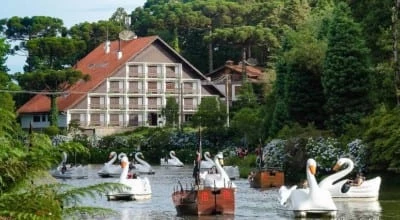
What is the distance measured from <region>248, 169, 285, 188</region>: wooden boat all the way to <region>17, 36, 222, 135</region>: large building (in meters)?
52.6

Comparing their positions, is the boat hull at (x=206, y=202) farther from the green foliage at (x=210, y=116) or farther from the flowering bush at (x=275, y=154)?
the green foliage at (x=210, y=116)

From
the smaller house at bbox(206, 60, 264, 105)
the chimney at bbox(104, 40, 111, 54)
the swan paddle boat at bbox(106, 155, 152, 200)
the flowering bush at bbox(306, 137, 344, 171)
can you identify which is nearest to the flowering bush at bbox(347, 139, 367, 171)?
the flowering bush at bbox(306, 137, 344, 171)

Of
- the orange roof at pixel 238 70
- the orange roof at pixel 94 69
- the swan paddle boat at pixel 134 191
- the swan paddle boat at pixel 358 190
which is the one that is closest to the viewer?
the swan paddle boat at pixel 358 190

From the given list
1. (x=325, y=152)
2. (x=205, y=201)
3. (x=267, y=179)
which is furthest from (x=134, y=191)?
(x=325, y=152)

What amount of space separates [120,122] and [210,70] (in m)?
22.4

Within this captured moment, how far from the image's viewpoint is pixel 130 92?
9875 centimetres

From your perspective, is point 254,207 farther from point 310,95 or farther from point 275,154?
point 310,95

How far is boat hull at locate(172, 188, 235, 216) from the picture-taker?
28750 millimetres

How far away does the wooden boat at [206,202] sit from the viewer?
28766mm

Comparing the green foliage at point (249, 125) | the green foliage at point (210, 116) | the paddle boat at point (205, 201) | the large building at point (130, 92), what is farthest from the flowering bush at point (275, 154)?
the large building at point (130, 92)

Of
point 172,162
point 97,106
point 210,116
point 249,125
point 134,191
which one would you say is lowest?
point 172,162

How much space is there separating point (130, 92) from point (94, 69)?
566cm

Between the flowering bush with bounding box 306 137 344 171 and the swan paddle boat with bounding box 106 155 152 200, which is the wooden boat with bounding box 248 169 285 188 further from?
the swan paddle boat with bounding box 106 155 152 200

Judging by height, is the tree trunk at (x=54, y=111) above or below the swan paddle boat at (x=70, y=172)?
above
